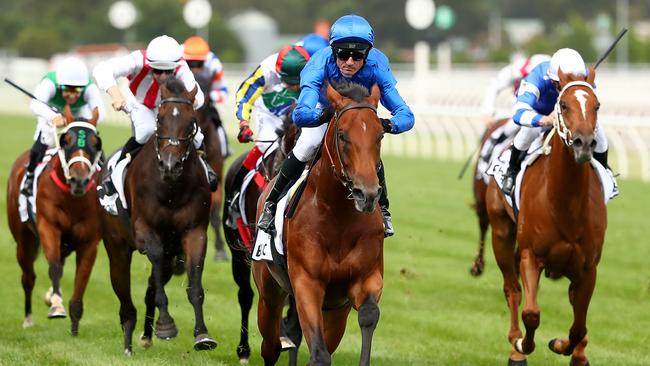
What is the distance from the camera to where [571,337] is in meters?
8.27

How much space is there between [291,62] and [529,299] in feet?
7.76

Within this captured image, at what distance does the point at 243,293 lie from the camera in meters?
9.03

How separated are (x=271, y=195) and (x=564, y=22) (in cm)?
8154

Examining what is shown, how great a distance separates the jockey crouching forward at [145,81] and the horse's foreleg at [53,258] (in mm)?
1185

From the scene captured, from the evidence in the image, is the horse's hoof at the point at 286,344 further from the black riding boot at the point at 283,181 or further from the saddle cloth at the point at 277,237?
the black riding boot at the point at 283,181

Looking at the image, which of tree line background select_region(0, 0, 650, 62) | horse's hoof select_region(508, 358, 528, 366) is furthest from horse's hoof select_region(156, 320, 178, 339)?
tree line background select_region(0, 0, 650, 62)

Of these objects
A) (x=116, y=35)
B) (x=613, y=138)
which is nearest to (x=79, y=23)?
(x=116, y=35)

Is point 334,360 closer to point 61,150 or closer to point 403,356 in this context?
point 403,356

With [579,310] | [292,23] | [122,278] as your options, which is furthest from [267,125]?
[292,23]

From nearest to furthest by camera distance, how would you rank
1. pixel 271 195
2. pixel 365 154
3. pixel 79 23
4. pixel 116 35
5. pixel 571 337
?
pixel 365 154 → pixel 271 195 → pixel 571 337 → pixel 116 35 → pixel 79 23

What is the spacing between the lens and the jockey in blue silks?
6664 millimetres

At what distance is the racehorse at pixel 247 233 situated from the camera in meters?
8.68

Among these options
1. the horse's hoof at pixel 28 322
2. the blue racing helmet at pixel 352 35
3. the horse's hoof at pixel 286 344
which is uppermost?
the blue racing helmet at pixel 352 35

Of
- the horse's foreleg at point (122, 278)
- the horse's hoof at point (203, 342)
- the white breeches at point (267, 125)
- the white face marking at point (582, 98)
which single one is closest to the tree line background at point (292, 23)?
the white breeches at point (267, 125)
